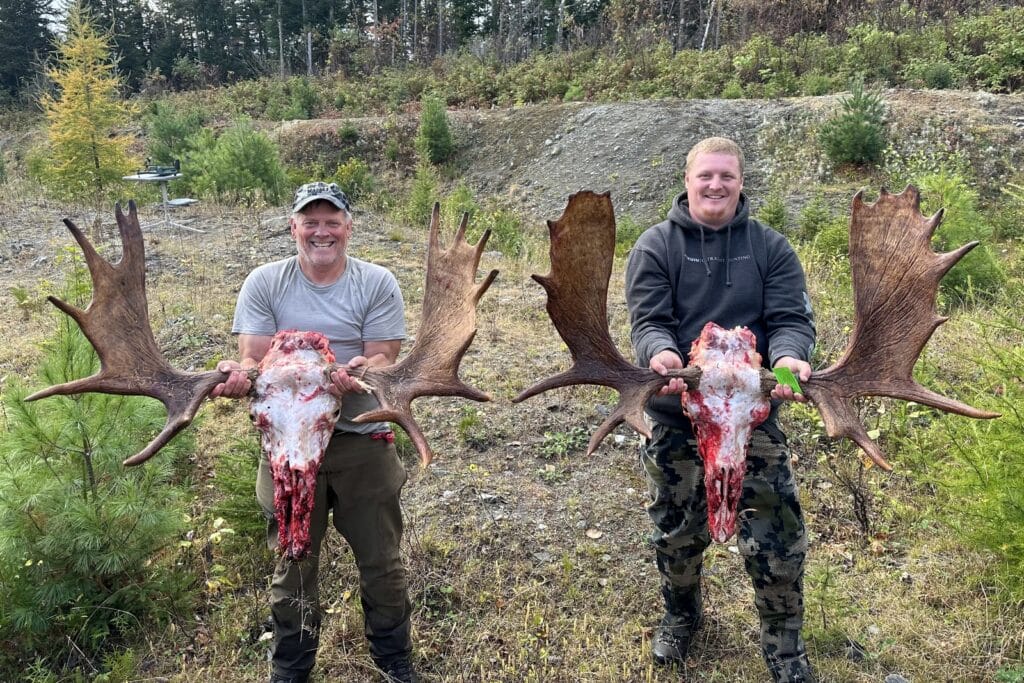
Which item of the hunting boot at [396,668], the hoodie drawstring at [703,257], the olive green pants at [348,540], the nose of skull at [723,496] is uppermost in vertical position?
the hoodie drawstring at [703,257]

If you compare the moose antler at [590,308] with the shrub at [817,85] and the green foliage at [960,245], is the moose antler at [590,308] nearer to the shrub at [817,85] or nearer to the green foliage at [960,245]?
the green foliage at [960,245]

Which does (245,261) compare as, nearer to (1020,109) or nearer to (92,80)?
(92,80)

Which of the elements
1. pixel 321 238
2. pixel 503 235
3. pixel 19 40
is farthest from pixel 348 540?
pixel 19 40

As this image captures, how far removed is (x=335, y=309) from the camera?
2881 millimetres

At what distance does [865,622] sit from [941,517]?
0.90m

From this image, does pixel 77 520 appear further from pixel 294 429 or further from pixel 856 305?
Result: pixel 856 305

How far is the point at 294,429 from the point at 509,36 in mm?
34889

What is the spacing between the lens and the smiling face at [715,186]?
2.77 meters

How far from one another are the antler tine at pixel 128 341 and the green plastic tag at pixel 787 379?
217 cm

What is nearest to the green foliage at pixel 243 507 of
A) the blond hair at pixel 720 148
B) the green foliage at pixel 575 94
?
the blond hair at pixel 720 148

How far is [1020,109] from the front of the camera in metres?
13.8

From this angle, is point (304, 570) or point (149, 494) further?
point (149, 494)

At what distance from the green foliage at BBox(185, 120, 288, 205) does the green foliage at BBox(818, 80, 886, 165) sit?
1193 cm

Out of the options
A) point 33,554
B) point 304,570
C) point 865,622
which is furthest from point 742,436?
point 33,554
